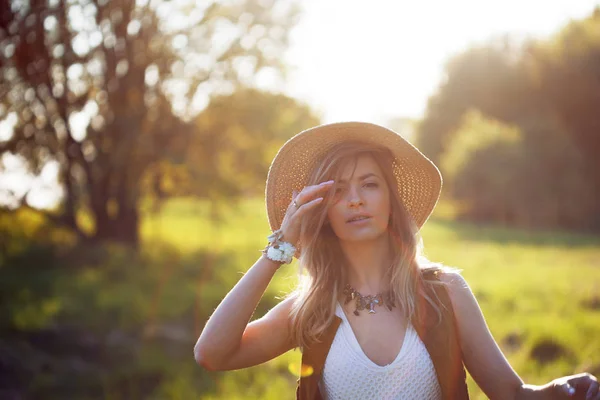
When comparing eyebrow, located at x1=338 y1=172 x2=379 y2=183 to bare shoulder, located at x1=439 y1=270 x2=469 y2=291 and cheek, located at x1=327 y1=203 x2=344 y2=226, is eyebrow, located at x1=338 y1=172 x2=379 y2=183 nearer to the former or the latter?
cheek, located at x1=327 y1=203 x2=344 y2=226

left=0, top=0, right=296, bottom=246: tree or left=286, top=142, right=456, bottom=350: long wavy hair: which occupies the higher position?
left=0, top=0, right=296, bottom=246: tree

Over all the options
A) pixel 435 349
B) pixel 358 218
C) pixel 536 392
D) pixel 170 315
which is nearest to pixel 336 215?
pixel 358 218

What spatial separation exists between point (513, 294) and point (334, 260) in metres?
7.82

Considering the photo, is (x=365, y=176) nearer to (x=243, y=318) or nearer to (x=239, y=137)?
(x=243, y=318)

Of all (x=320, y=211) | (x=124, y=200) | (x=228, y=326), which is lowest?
(x=228, y=326)

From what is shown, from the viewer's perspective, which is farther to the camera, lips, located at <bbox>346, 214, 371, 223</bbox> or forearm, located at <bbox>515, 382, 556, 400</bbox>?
lips, located at <bbox>346, 214, 371, 223</bbox>

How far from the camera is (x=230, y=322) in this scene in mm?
2346

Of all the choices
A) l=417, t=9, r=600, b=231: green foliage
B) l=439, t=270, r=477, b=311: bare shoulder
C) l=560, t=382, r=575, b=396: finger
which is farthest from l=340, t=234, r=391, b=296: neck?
l=417, t=9, r=600, b=231: green foliage

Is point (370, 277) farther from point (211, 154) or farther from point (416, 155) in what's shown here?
point (211, 154)

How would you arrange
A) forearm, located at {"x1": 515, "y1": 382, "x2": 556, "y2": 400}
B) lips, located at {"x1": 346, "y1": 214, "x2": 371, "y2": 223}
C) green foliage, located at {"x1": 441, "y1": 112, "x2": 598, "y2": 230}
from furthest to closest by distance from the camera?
green foliage, located at {"x1": 441, "y1": 112, "x2": 598, "y2": 230} → lips, located at {"x1": 346, "y1": 214, "x2": 371, "y2": 223} → forearm, located at {"x1": 515, "y1": 382, "x2": 556, "y2": 400}

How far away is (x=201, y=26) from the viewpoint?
13.1 metres

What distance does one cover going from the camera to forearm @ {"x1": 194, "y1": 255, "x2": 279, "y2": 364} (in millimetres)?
2342

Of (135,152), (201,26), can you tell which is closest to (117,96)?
(135,152)

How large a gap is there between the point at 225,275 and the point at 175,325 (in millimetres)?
3132
